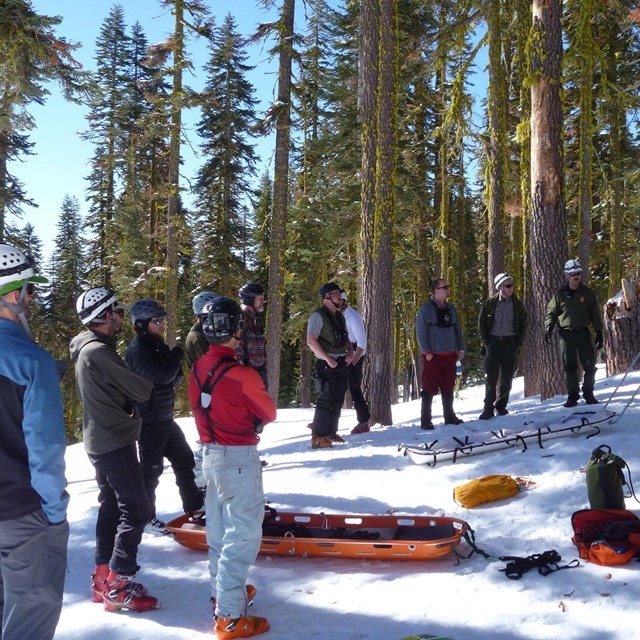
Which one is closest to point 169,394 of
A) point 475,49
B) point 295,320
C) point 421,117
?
point 475,49

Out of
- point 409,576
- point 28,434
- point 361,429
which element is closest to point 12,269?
point 28,434

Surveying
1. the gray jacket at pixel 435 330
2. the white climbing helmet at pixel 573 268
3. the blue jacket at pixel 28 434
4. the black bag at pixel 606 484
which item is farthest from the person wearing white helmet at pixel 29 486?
the white climbing helmet at pixel 573 268

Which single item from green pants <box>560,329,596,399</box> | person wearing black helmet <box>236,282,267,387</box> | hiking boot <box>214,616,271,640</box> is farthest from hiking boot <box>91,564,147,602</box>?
green pants <box>560,329,596,399</box>

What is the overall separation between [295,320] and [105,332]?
19.1m

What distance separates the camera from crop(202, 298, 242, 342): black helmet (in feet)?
13.2

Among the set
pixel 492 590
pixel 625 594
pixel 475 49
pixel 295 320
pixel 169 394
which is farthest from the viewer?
pixel 295 320

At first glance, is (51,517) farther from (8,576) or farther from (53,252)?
(53,252)

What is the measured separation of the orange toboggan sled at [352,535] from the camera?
4766 mm

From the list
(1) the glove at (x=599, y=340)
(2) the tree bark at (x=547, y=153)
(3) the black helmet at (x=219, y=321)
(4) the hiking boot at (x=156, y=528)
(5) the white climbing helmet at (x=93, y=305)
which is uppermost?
(2) the tree bark at (x=547, y=153)

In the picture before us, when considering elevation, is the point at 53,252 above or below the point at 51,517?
above

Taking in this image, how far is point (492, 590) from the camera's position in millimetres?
4273

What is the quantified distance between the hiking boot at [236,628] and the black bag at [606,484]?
3171mm

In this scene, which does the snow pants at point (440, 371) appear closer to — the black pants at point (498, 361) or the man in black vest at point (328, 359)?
the black pants at point (498, 361)

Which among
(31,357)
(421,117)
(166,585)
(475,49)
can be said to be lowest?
(166,585)
